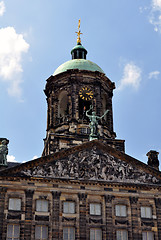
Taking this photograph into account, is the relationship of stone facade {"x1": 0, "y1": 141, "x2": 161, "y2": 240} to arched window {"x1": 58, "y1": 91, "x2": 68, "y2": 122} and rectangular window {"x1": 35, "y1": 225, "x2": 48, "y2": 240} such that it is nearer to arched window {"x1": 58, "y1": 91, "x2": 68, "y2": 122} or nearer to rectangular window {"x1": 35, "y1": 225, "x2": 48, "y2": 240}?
rectangular window {"x1": 35, "y1": 225, "x2": 48, "y2": 240}

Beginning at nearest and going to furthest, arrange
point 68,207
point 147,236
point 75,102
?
1. point 68,207
2. point 147,236
3. point 75,102

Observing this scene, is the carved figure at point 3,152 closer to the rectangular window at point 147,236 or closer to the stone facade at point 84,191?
the stone facade at point 84,191

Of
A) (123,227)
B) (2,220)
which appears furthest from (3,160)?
(123,227)

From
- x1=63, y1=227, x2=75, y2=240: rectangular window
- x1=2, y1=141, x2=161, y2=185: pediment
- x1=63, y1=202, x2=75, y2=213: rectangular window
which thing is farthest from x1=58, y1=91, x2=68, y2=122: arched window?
x1=63, y1=227, x2=75, y2=240: rectangular window

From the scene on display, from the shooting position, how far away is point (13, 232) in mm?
28031

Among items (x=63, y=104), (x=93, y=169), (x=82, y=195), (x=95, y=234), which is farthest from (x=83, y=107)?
(x=95, y=234)

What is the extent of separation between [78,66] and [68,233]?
14.6m

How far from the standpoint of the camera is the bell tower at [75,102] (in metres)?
35.0

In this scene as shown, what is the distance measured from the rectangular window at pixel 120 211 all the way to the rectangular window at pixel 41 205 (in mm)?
4481

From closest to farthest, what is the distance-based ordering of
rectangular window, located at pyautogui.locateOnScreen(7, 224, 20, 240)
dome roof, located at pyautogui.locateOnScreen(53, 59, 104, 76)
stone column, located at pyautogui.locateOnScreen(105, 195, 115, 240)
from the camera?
rectangular window, located at pyautogui.locateOnScreen(7, 224, 20, 240)
stone column, located at pyautogui.locateOnScreen(105, 195, 115, 240)
dome roof, located at pyautogui.locateOnScreen(53, 59, 104, 76)

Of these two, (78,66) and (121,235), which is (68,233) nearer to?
(121,235)

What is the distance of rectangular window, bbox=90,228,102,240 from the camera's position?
29.0 meters

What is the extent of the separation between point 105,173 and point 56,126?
6828 millimetres

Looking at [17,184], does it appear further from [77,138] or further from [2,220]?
[77,138]
